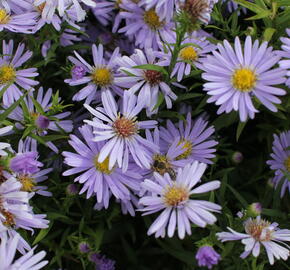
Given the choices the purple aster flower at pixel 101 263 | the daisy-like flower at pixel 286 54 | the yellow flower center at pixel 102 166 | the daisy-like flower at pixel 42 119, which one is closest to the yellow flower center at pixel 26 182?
the daisy-like flower at pixel 42 119

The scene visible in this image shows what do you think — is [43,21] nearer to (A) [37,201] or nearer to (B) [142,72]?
(B) [142,72]

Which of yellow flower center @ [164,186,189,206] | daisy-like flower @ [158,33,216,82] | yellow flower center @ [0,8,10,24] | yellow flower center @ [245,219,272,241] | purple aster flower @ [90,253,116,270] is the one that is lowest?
purple aster flower @ [90,253,116,270]

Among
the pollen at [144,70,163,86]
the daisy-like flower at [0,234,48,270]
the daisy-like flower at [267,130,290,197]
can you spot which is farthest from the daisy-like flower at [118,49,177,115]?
the daisy-like flower at [0,234,48,270]

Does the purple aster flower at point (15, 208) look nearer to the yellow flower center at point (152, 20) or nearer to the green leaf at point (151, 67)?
the green leaf at point (151, 67)

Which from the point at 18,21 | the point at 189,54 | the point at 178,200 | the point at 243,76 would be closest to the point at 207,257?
the point at 178,200

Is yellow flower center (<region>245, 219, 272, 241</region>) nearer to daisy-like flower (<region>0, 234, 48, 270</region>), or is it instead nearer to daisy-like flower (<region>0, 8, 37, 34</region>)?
daisy-like flower (<region>0, 234, 48, 270</region>)
